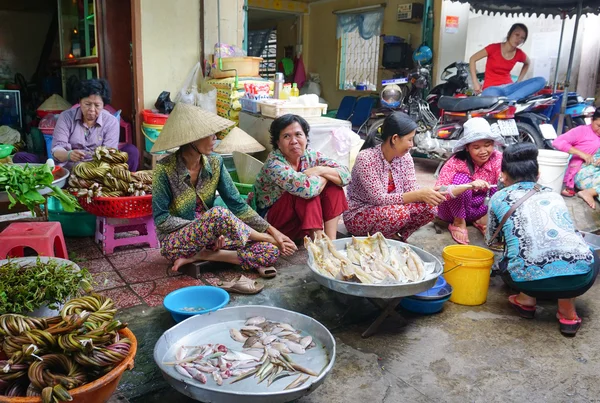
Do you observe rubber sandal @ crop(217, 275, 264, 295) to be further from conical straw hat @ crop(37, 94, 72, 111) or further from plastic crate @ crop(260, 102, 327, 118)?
conical straw hat @ crop(37, 94, 72, 111)

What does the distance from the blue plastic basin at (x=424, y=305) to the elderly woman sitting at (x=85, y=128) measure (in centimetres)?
282

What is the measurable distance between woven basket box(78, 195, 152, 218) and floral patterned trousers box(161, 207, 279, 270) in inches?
14.9

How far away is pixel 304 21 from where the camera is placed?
1192cm

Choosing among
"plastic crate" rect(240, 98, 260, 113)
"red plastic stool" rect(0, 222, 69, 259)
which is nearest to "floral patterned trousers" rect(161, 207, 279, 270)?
"red plastic stool" rect(0, 222, 69, 259)

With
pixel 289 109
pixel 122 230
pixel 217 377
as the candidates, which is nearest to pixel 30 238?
pixel 122 230

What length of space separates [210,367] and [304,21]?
1111cm

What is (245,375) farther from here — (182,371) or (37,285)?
(37,285)

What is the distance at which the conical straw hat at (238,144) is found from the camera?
16.2 ft

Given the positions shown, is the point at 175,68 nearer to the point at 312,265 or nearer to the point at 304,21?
the point at 312,265

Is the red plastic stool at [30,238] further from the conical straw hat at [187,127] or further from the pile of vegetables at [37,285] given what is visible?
the conical straw hat at [187,127]

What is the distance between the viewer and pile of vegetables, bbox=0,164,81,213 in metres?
2.27

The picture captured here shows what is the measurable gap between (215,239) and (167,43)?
151 inches

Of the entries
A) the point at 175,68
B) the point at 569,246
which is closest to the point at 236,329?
the point at 569,246

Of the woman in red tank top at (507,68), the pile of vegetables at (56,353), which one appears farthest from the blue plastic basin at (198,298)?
the woman in red tank top at (507,68)
